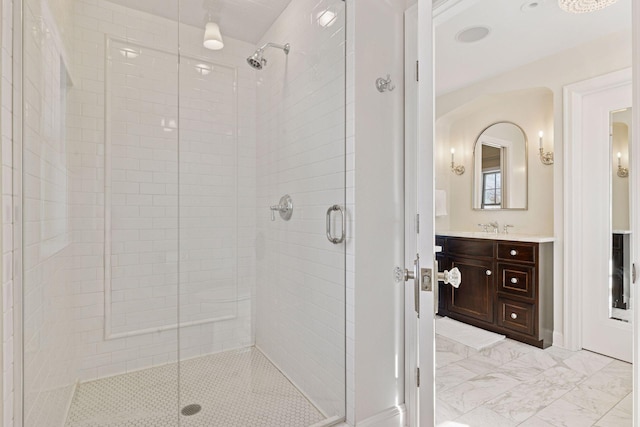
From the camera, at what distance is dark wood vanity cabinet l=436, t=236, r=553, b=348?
9.33 feet

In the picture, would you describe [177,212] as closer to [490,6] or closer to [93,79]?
[93,79]

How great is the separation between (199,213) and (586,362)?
10.1 feet

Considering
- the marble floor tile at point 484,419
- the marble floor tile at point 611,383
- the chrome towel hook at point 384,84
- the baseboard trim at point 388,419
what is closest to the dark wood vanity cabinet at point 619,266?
the marble floor tile at point 611,383

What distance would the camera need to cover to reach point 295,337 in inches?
75.1

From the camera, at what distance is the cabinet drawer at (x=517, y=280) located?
2859mm

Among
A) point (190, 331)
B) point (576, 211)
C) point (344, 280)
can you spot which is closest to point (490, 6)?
point (576, 211)

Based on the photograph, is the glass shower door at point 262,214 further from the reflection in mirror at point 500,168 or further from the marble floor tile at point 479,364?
the reflection in mirror at point 500,168

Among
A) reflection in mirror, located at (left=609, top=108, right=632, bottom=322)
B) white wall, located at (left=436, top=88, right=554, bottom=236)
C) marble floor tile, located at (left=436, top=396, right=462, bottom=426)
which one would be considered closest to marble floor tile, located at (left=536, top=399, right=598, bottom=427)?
marble floor tile, located at (left=436, top=396, right=462, bottom=426)

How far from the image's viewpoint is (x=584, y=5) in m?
2.08

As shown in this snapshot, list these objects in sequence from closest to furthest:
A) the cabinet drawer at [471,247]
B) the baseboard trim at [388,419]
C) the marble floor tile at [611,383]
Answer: the baseboard trim at [388,419] → the marble floor tile at [611,383] → the cabinet drawer at [471,247]

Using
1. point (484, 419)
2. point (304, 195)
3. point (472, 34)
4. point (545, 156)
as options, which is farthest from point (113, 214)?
point (545, 156)

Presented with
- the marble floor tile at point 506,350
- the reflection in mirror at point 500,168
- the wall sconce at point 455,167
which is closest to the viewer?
the marble floor tile at point 506,350

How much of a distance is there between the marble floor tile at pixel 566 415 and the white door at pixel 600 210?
3.30 ft

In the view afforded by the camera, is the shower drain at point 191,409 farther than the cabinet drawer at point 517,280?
No
